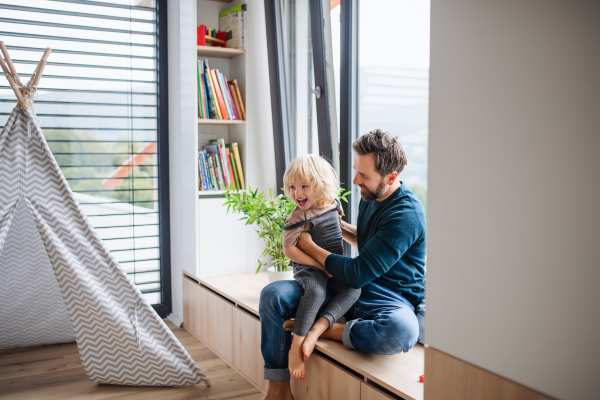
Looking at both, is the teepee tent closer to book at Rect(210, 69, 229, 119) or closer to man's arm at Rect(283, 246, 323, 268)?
man's arm at Rect(283, 246, 323, 268)

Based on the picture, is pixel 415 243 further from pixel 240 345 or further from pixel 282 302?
pixel 240 345

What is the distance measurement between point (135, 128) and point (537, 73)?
2.62m

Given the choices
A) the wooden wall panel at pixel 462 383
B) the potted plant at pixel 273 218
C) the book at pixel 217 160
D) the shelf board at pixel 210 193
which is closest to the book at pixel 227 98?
the book at pixel 217 160

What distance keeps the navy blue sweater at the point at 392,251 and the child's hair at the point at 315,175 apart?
17 centimetres

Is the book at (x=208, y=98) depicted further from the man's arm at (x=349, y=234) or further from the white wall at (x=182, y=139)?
the man's arm at (x=349, y=234)

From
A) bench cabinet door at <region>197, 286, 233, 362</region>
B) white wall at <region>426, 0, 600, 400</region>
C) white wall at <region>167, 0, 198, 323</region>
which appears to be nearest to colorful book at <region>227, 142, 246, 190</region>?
white wall at <region>167, 0, 198, 323</region>

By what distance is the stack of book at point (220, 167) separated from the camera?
2957 mm

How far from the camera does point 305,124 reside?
2779mm

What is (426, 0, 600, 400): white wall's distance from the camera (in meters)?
0.95

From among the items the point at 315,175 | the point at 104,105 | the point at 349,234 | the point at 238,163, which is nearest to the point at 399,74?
the point at 315,175

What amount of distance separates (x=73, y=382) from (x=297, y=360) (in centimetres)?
120

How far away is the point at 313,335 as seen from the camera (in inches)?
70.2

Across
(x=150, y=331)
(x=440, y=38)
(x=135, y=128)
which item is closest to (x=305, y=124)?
(x=135, y=128)

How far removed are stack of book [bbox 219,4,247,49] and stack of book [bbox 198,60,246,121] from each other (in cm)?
21
